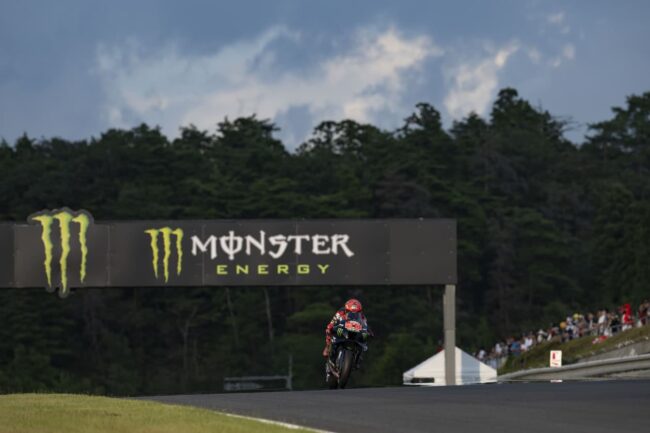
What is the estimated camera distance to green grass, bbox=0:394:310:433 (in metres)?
16.2

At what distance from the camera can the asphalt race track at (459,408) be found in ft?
55.0

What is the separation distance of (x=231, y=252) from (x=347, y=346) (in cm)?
2058

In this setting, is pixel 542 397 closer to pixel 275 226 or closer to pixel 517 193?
pixel 275 226

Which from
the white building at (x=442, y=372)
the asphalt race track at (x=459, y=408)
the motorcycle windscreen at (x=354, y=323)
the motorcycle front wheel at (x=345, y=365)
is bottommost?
the white building at (x=442, y=372)

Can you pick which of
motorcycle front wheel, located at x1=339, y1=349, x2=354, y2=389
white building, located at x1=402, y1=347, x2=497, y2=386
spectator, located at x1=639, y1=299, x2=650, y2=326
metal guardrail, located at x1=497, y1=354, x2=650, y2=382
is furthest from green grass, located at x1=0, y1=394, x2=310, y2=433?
spectator, located at x1=639, y1=299, x2=650, y2=326

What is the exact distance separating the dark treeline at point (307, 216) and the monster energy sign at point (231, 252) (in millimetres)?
46001

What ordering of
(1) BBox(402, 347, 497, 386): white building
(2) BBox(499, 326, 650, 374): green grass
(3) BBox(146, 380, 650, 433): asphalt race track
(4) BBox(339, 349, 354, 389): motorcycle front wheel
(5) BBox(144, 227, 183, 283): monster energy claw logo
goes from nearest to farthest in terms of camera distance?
(3) BBox(146, 380, 650, 433): asphalt race track
(4) BBox(339, 349, 354, 389): motorcycle front wheel
(1) BBox(402, 347, 497, 386): white building
(5) BBox(144, 227, 183, 283): monster energy claw logo
(2) BBox(499, 326, 650, 374): green grass

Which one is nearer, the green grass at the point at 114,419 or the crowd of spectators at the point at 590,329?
the green grass at the point at 114,419

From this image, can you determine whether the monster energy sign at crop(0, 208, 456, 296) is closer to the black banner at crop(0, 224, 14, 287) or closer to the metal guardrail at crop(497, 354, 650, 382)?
the black banner at crop(0, 224, 14, 287)

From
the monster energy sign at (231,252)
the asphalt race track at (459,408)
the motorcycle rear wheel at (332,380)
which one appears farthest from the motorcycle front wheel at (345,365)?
the monster energy sign at (231,252)

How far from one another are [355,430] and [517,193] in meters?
118

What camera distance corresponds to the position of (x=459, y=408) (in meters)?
19.2

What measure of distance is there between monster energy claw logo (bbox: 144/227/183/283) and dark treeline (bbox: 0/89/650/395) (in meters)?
46.9

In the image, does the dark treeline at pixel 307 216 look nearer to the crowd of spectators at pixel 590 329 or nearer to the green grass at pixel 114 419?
the crowd of spectators at pixel 590 329
